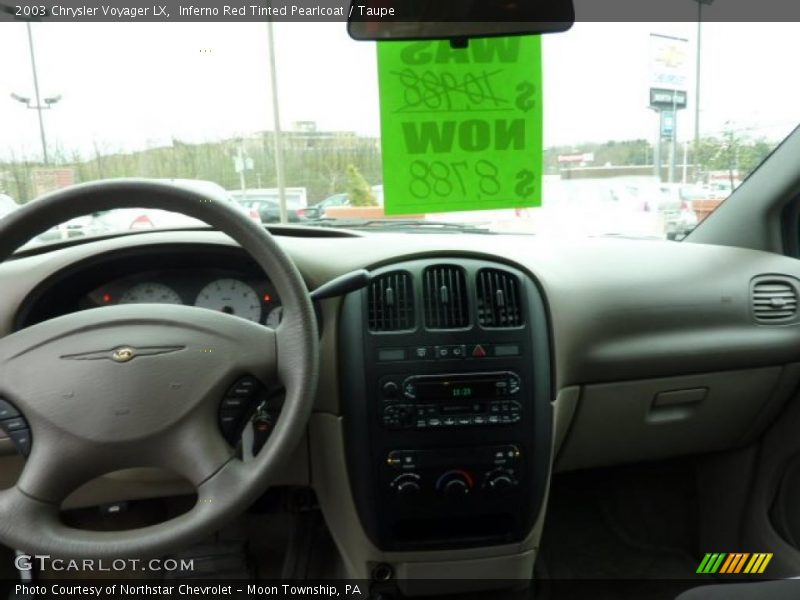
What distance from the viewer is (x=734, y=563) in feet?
8.20

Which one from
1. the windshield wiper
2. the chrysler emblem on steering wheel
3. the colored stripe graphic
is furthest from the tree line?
the colored stripe graphic

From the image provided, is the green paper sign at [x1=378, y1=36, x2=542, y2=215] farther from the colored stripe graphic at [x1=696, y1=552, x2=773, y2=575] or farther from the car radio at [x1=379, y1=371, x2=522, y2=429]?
the colored stripe graphic at [x1=696, y1=552, x2=773, y2=575]

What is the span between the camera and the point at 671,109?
2234mm

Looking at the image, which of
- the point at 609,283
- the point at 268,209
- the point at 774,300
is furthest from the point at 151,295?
the point at 774,300

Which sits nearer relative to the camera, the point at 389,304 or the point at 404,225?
the point at 389,304

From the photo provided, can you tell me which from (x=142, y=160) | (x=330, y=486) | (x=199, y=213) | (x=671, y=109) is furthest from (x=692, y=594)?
(x=142, y=160)

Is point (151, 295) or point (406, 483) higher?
point (151, 295)

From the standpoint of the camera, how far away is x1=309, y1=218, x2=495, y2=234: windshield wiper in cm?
214

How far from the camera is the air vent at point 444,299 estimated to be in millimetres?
1834

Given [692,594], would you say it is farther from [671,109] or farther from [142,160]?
[142,160]

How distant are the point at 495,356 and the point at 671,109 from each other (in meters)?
1.06

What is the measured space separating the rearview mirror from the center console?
58 centimetres

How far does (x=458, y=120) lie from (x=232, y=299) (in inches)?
29.9

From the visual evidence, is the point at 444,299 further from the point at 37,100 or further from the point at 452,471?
the point at 37,100
